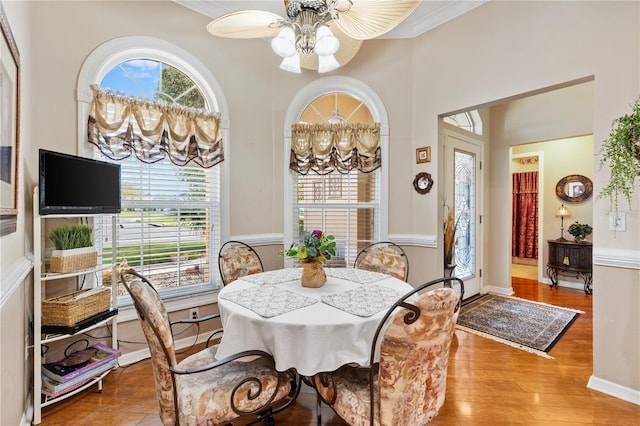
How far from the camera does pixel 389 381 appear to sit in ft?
3.90

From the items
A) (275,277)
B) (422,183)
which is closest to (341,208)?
(422,183)

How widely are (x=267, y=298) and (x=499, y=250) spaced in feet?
13.5

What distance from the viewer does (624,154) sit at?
73.0 inches

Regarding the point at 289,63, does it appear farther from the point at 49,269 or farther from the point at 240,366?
the point at 49,269

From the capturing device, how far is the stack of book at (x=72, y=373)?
1903 millimetres

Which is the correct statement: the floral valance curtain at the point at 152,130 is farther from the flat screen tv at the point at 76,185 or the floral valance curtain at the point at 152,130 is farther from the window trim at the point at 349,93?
the window trim at the point at 349,93

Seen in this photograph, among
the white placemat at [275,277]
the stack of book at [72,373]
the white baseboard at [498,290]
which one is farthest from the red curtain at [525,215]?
the stack of book at [72,373]

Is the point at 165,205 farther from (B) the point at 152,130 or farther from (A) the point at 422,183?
(A) the point at 422,183

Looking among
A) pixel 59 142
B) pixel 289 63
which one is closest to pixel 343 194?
pixel 289 63

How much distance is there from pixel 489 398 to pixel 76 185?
317 cm

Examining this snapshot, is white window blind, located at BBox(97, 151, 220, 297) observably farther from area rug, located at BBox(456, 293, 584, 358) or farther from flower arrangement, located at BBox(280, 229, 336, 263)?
area rug, located at BBox(456, 293, 584, 358)

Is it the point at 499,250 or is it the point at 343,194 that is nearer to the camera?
the point at 343,194

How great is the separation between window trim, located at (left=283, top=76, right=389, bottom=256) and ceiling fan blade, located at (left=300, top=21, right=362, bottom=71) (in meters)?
0.72

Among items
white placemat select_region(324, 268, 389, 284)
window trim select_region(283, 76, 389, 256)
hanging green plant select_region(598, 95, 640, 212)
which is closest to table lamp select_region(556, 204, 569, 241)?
hanging green plant select_region(598, 95, 640, 212)
